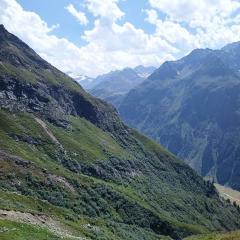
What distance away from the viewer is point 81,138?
19475cm

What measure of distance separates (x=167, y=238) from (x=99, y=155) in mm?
56142

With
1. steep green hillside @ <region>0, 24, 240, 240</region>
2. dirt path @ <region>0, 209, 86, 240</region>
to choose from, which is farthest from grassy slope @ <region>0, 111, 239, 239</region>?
dirt path @ <region>0, 209, 86, 240</region>

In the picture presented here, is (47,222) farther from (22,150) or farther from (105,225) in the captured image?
(22,150)

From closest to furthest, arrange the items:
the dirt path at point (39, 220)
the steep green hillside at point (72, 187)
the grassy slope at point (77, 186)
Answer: the dirt path at point (39, 220) < the steep green hillside at point (72, 187) < the grassy slope at point (77, 186)

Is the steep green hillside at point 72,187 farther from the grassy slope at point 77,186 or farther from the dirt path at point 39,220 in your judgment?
the dirt path at point 39,220

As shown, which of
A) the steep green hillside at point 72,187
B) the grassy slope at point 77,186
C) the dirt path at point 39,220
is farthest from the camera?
the grassy slope at point 77,186

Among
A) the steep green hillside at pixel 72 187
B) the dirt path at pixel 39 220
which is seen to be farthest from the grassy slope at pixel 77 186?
the dirt path at pixel 39 220

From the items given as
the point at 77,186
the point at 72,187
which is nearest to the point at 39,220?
the point at 72,187

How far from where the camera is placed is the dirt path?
62844 mm

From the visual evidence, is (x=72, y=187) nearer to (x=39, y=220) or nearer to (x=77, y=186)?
(x=77, y=186)

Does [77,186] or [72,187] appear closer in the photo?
[72,187]

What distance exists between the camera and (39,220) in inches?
2795

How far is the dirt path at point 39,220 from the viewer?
62.8 m

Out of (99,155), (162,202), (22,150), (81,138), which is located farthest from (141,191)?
(22,150)
